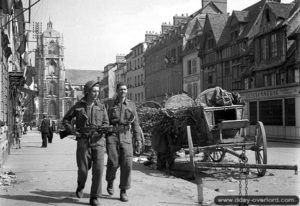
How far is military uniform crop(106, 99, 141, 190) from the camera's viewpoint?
7.16 metres

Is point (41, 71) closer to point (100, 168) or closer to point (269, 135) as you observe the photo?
point (269, 135)

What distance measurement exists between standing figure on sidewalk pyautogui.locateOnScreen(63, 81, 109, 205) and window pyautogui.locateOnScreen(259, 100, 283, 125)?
78.9ft

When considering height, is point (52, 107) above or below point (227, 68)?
below

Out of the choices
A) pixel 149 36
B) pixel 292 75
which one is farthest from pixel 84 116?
pixel 149 36

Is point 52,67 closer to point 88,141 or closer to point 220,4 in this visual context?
point 220,4

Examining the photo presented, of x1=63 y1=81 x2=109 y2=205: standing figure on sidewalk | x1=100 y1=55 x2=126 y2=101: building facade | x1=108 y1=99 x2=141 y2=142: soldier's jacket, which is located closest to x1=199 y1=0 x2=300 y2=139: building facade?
x1=108 y1=99 x2=141 y2=142: soldier's jacket

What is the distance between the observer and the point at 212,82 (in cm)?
4241

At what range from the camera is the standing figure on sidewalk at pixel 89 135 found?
22.1ft

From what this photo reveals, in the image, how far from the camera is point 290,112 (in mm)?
27922

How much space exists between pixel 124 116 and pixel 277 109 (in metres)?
24.0

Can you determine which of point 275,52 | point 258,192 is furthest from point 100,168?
point 275,52

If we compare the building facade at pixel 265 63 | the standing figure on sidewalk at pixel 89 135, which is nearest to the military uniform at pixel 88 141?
the standing figure on sidewalk at pixel 89 135

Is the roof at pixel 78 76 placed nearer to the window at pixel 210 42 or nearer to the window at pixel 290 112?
the window at pixel 210 42

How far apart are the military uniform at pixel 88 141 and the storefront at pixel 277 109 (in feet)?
73.0
